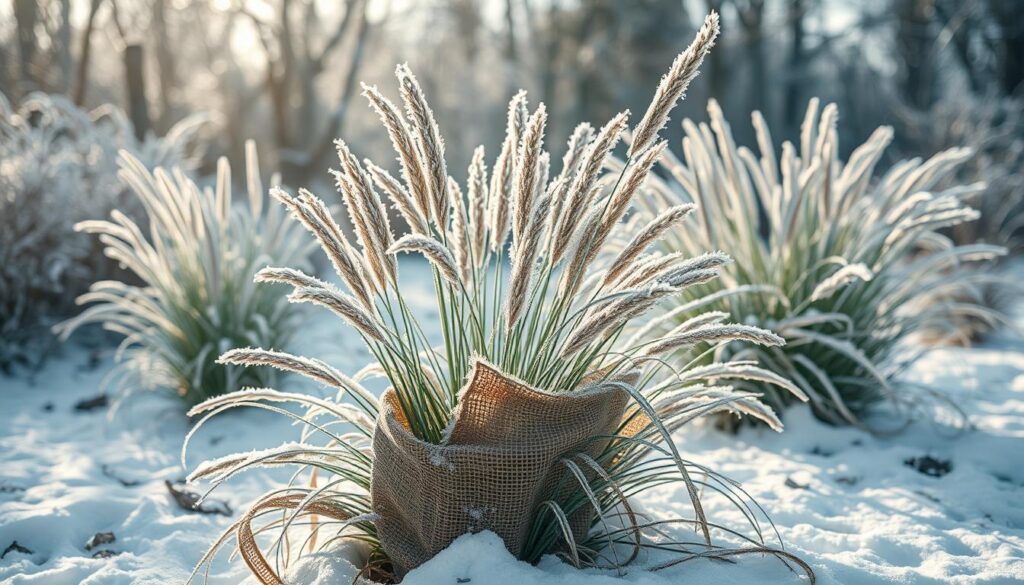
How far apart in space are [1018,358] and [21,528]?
15.2 ft

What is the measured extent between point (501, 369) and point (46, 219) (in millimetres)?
3672

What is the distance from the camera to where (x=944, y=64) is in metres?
21.7

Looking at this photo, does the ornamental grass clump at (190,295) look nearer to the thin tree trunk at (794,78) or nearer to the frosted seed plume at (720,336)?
the frosted seed plume at (720,336)

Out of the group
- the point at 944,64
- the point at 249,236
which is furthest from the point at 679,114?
the point at 249,236

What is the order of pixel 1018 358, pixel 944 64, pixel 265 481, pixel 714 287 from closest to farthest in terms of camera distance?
1. pixel 265 481
2. pixel 714 287
3. pixel 1018 358
4. pixel 944 64

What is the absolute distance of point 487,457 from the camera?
165 cm

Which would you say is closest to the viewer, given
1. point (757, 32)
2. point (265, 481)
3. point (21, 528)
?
point (21, 528)

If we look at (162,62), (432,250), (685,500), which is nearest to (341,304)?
(432,250)

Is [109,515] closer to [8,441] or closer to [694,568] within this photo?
[8,441]

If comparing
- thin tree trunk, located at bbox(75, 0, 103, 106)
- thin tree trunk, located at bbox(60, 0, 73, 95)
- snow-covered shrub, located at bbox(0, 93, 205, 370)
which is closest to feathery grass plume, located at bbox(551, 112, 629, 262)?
snow-covered shrub, located at bbox(0, 93, 205, 370)

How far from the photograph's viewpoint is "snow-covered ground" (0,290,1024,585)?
6.11 feet

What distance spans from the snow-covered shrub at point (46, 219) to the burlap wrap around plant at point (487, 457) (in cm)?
311

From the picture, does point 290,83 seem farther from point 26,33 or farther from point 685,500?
point 685,500

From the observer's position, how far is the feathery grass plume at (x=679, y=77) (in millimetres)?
1578
